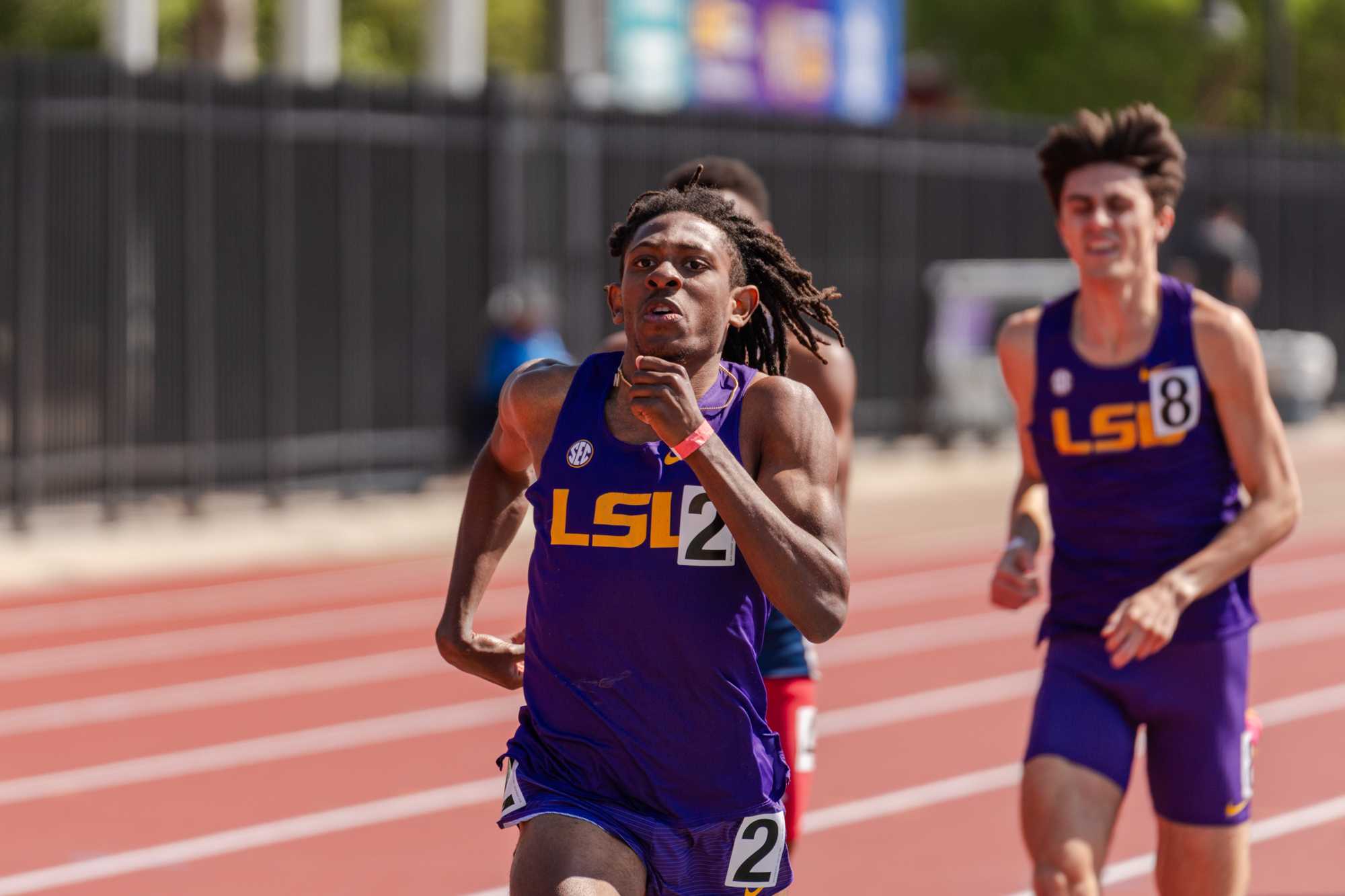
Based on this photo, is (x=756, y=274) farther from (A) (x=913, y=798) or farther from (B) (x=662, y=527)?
(A) (x=913, y=798)

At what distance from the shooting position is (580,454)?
13.0 feet

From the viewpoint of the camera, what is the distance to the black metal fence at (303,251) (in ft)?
→ 47.9

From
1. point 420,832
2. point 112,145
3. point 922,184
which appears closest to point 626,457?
point 420,832

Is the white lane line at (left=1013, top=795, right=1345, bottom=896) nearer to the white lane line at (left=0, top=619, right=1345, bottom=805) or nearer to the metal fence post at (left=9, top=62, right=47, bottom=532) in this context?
the white lane line at (left=0, top=619, right=1345, bottom=805)

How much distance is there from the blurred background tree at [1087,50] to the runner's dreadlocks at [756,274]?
1404 inches

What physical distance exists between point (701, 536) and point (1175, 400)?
1828 millimetres

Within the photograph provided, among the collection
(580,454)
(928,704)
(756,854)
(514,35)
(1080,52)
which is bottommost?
(928,704)

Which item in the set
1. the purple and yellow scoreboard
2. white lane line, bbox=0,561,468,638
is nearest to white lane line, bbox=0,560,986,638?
white lane line, bbox=0,561,468,638

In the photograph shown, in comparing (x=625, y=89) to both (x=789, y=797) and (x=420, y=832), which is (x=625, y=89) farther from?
(x=789, y=797)

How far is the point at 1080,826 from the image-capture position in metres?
5.01

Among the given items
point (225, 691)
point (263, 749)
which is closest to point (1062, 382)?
point (263, 749)

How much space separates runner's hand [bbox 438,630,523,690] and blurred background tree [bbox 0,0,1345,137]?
3574cm

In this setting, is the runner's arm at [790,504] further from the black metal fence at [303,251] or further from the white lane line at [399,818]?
the black metal fence at [303,251]

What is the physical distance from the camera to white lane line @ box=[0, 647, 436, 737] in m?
10.1
